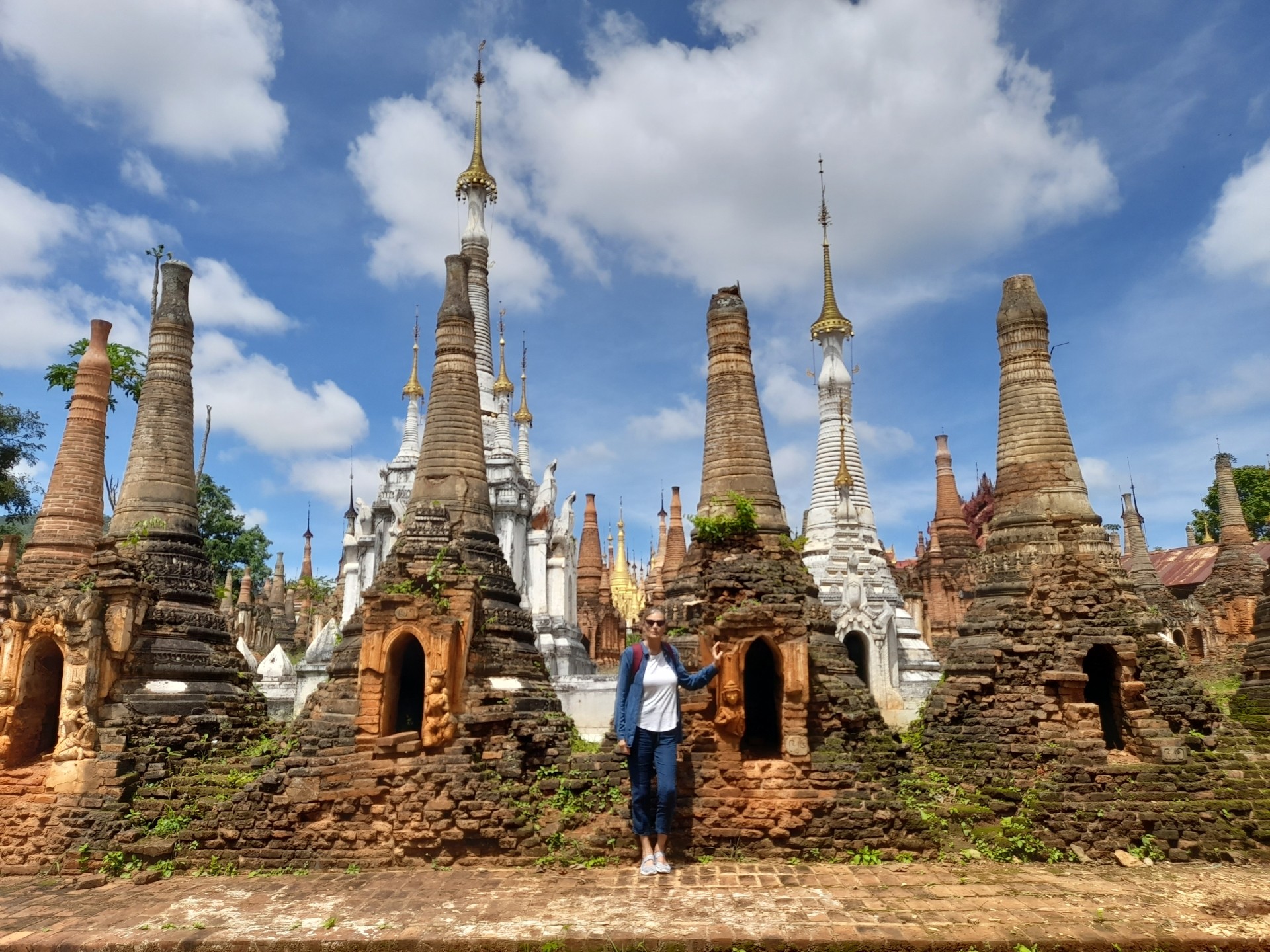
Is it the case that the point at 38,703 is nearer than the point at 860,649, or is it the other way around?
the point at 38,703

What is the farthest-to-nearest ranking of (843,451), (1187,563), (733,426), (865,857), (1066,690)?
(1187,563)
(843,451)
(733,426)
(1066,690)
(865,857)

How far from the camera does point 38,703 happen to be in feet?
41.9

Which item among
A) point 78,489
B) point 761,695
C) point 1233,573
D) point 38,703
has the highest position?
point 78,489

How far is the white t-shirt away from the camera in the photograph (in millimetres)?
9492

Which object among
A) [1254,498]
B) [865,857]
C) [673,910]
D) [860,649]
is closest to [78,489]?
[673,910]

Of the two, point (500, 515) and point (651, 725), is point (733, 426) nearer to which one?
point (651, 725)

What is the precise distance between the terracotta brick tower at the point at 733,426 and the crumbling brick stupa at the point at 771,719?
0.30 m

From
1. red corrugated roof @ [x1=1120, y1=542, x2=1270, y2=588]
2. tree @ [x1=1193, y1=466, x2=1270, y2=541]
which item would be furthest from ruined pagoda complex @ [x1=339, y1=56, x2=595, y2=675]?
tree @ [x1=1193, y1=466, x2=1270, y2=541]

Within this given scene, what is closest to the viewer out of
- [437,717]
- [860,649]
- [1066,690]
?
[437,717]

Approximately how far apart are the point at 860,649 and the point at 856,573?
7.06 ft

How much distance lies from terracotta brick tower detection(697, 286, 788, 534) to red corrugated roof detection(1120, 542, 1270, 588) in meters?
38.8

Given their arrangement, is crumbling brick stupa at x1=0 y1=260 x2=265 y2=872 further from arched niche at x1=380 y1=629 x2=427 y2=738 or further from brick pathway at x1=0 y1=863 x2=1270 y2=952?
arched niche at x1=380 y1=629 x2=427 y2=738

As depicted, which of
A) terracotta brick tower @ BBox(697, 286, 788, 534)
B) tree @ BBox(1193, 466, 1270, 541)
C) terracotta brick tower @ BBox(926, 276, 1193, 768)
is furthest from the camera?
tree @ BBox(1193, 466, 1270, 541)

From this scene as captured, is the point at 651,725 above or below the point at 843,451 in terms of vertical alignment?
below
